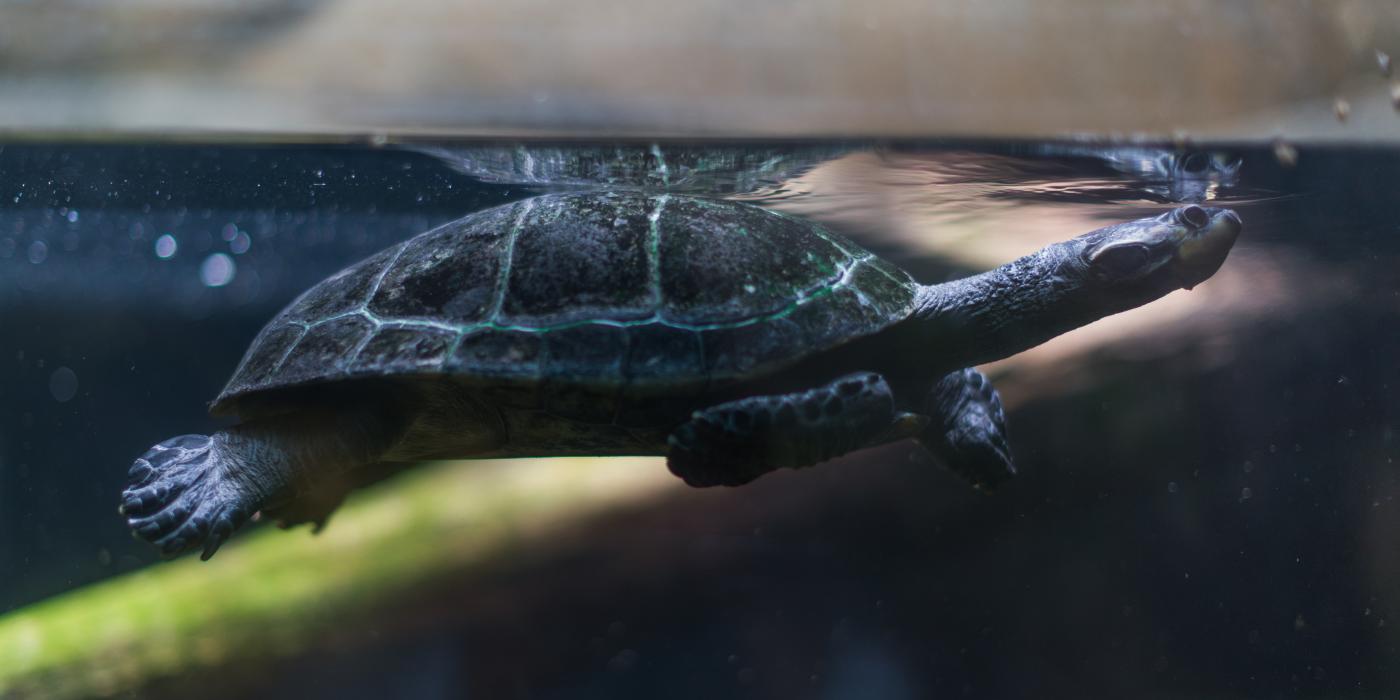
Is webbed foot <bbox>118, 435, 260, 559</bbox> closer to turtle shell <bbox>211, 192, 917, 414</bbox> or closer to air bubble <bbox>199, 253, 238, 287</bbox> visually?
turtle shell <bbox>211, 192, 917, 414</bbox>

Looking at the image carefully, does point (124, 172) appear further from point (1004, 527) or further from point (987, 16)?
point (1004, 527)

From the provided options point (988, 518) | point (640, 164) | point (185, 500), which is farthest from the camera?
point (988, 518)

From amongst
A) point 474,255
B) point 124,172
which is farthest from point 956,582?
point 124,172

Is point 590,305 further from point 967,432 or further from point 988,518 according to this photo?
point 988,518

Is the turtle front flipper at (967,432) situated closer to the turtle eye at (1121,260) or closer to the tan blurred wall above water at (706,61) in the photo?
the turtle eye at (1121,260)

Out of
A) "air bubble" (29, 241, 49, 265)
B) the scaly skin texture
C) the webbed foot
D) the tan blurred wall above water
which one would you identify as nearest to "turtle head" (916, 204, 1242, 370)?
the tan blurred wall above water

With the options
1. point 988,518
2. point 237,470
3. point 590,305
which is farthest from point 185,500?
point 988,518

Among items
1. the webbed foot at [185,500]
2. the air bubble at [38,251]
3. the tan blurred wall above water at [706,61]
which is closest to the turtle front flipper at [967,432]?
the tan blurred wall above water at [706,61]
